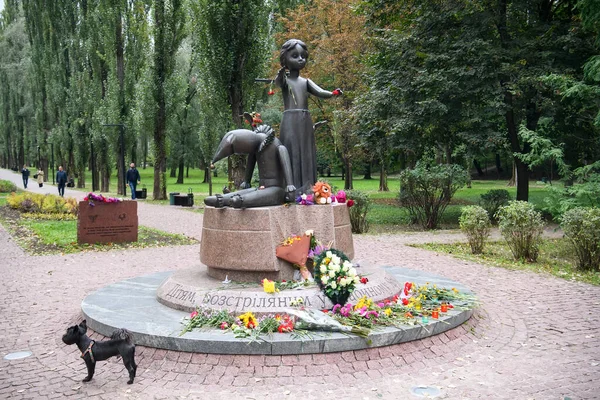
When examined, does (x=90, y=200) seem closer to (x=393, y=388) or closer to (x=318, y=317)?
(x=318, y=317)

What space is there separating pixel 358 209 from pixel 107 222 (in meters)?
6.73

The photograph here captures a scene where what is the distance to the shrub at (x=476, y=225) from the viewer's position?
10664mm

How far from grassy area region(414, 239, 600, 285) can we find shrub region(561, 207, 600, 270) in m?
0.24

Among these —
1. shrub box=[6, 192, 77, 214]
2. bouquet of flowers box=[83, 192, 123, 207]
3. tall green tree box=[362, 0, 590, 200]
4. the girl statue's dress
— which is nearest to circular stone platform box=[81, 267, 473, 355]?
the girl statue's dress

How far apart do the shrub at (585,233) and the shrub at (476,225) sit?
1.82 meters

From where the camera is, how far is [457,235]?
1373 centimetres

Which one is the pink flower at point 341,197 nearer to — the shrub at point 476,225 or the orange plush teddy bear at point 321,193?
the orange plush teddy bear at point 321,193

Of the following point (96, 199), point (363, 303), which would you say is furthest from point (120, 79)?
point (363, 303)

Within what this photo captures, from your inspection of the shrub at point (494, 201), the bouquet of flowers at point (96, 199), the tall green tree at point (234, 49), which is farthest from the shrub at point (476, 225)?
the tall green tree at point (234, 49)

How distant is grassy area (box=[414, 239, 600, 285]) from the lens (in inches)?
343

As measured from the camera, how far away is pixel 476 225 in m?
10.7

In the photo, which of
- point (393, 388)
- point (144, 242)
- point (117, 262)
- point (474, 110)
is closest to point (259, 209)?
point (393, 388)

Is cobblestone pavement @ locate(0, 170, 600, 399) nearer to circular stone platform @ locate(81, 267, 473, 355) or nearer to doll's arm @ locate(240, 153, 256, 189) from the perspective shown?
circular stone platform @ locate(81, 267, 473, 355)

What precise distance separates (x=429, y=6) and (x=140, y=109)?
15537mm
